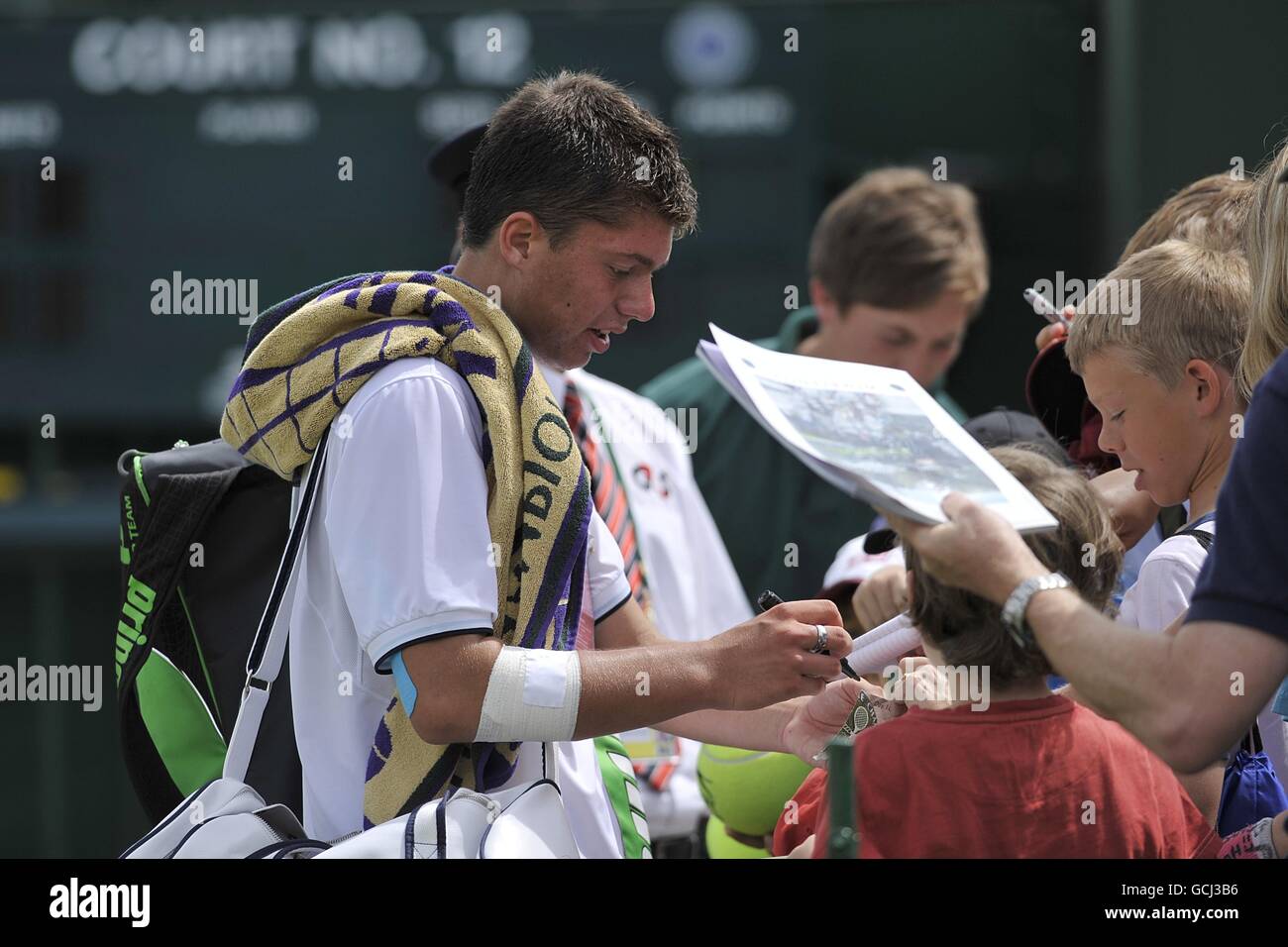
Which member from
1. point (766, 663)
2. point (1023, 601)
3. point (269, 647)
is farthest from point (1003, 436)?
point (269, 647)

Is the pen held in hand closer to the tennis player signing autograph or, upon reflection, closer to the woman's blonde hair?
the tennis player signing autograph

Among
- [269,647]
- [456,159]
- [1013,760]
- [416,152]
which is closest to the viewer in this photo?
[1013,760]

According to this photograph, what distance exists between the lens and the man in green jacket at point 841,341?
13.1ft

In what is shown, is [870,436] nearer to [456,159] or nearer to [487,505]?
[487,505]

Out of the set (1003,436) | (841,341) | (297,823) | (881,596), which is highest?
(841,341)

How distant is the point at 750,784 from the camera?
2.56m

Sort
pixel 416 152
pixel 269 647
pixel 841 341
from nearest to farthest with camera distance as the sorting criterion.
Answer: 1. pixel 269 647
2. pixel 841 341
3. pixel 416 152

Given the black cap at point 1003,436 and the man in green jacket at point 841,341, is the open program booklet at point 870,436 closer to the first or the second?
the black cap at point 1003,436

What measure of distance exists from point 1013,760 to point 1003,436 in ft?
3.51

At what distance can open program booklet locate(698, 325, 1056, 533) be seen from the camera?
1.64 metres

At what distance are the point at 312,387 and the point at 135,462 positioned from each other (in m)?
0.58

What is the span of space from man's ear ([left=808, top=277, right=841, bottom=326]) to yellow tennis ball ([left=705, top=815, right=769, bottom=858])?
1.67 metres

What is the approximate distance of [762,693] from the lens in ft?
6.38

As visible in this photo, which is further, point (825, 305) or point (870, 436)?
point (825, 305)
